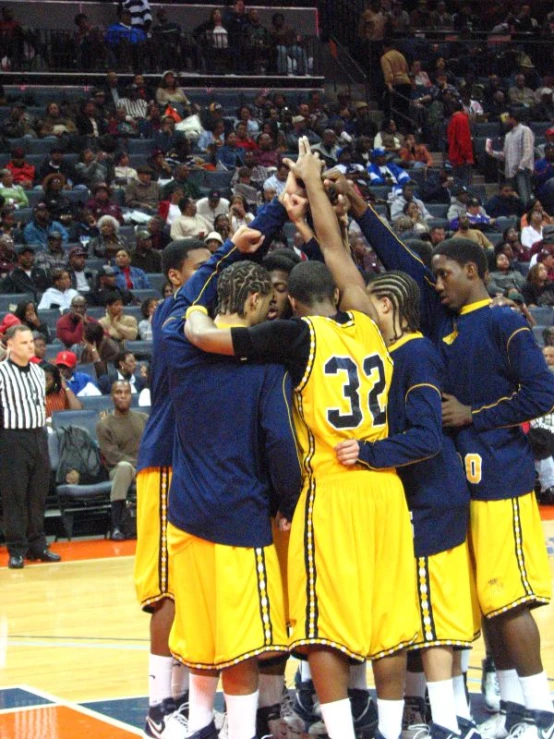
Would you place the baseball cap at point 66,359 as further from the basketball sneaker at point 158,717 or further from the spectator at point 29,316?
the basketball sneaker at point 158,717

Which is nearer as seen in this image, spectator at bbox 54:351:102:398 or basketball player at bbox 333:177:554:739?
basketball player at bbox 333:177:554:739

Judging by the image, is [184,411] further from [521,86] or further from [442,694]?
[521,86]

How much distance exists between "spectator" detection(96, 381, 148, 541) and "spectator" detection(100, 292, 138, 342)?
1931 millimetres

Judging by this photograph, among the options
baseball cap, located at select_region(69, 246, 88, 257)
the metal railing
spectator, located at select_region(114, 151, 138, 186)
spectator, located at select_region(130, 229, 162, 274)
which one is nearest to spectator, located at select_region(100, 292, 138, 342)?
baseball cap, located at select_region(69, 246, 88, 257)

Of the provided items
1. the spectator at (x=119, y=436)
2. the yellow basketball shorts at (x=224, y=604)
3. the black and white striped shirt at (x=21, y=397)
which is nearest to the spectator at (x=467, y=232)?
the spectator at (x=119, y=436)

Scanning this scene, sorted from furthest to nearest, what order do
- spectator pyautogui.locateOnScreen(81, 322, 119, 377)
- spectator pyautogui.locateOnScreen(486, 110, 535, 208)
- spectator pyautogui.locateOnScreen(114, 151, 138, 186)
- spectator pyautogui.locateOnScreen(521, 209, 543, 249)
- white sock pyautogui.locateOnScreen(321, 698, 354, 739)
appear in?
1. spectator pyautogui.locateOnScreen(486, 110, 535, 208)
2. spectator pyautogui.locateOnScreen(521, 209, 543, 249)
3. spectator pyautogui.locateOnScreen(114, 151, 138, 186)
4. spectator pyautogui.locateOnScreen(81, 322, 119, 377)
5. white sock pyautogui.locateOnScreen(321, 698, 354, 739)

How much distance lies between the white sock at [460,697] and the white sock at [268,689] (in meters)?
0.65

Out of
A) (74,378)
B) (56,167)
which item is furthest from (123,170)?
(74,378)

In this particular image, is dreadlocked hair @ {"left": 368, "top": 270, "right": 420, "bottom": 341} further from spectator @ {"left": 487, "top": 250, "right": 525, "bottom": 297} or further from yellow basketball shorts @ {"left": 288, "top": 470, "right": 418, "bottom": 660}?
spectator @ {"left": 487, "top": 250, "right": 525, "bottom": 297}

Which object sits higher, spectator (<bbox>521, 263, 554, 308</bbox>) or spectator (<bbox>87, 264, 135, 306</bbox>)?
spectator (<bbox>87, 264, 135, 306</bbox>)

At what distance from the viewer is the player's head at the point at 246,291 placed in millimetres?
4523

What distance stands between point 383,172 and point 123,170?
3868 mm

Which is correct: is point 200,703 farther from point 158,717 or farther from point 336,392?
point 336,392

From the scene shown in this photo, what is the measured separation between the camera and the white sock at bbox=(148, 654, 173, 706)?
4.96 metres
